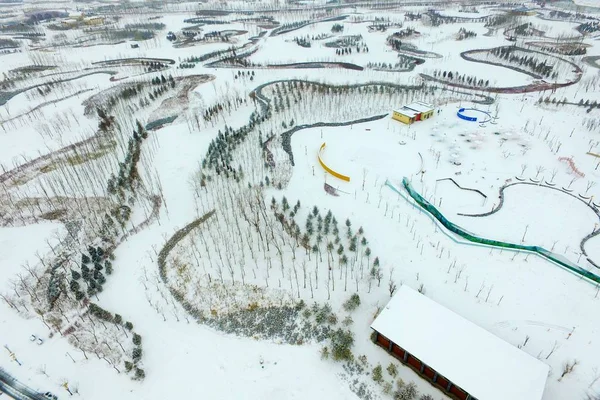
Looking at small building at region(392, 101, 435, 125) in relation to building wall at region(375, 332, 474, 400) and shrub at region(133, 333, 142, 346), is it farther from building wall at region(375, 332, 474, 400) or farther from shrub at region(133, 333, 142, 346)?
shrub at region(133, 333, 142, 346)

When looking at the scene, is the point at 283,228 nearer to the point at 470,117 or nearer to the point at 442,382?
the point at 442,382

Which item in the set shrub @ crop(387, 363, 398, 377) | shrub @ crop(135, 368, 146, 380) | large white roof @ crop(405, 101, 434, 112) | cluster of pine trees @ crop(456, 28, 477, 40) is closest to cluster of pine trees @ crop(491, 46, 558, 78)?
cluster of pine trees @ crop(456, 28, 477, 40)

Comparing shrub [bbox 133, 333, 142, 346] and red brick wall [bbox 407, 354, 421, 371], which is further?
shrub [bbox 133, 333, 142, 346]

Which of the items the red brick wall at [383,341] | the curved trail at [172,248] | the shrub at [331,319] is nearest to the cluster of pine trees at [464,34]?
the curved trail at [172,248]

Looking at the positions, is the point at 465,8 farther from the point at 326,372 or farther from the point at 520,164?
the point at 326,372

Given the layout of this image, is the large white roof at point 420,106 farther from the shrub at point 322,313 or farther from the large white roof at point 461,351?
the shrub at point 322,313
